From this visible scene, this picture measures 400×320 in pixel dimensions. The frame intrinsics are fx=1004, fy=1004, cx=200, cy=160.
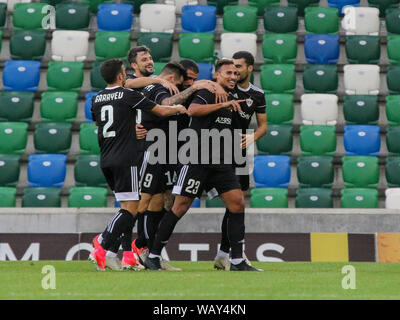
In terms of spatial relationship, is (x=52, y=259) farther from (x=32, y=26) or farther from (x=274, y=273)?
(x=32, y=26)

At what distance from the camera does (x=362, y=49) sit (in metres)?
16.4

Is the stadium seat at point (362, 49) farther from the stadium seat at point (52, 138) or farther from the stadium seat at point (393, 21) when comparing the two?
the stadium seat at point (52, 138)

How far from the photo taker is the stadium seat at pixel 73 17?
16828 millimetres

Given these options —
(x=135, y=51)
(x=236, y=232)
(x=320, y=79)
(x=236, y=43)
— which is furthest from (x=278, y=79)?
(x=236, y=232)

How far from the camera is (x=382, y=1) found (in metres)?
17.6

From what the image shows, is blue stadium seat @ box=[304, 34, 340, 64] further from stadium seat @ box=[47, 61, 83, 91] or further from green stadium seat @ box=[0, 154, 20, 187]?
green stadium seat @ box=[0, 154, 20, 187]

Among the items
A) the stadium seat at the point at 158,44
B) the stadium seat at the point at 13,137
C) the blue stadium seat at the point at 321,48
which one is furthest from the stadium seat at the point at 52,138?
the blue stadium seat at the point at 321,48

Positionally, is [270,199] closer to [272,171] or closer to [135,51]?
[272,171]

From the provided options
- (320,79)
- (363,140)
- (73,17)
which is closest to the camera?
(363,140)

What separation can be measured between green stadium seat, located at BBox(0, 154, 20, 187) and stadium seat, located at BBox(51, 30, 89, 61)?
261cm

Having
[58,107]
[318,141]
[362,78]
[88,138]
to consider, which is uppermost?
[362,78]

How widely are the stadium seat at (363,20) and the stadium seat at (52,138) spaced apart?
5.30m

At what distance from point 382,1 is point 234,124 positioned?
844cm

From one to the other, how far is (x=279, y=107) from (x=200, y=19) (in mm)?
2448
